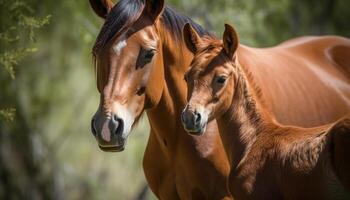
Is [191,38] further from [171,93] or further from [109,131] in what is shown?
[109,131]

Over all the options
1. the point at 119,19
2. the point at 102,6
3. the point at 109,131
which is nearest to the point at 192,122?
the point at 109,131

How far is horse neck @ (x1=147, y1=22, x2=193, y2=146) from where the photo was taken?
6500mm

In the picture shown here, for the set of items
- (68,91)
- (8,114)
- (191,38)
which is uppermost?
(191,38)

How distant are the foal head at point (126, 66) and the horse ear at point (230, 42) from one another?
0.53 metres

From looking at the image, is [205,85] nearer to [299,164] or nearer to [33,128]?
[299,164]

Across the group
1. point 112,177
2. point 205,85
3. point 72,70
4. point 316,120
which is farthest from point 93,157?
point 205,85

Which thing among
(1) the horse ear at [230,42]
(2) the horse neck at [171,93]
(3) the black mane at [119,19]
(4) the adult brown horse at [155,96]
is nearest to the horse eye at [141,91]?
(4) the adult brown horse at [155,96]

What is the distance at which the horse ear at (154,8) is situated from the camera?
20.7 ft

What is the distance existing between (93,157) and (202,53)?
44.6ft

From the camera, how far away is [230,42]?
6117 mm

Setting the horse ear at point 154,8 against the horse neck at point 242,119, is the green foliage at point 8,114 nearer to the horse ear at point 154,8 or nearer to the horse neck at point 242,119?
the horse ear at point 154,8

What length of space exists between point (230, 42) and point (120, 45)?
82 cm

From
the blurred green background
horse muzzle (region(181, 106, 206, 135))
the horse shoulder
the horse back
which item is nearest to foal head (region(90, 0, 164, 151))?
horse muzzle (region(181, 106, 206, 135))

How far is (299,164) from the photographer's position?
5.48 meters
